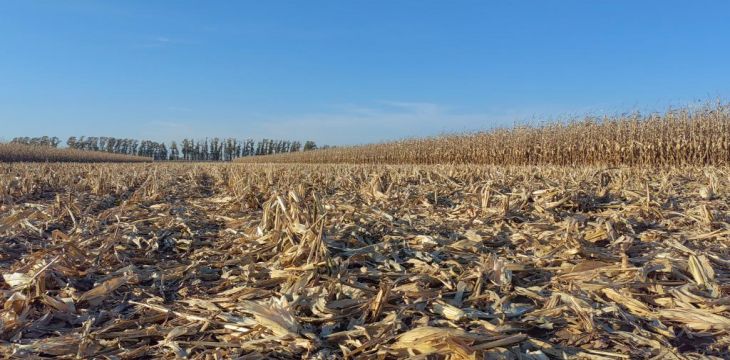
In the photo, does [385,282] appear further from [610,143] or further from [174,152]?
[174,152]

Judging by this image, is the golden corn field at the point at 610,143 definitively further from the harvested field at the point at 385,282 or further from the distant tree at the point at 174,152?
the distant tree at the point at 174,152

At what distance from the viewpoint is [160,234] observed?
3482mm

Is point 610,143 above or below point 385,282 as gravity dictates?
above

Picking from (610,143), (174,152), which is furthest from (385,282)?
(174,152)

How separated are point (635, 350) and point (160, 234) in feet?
9.75

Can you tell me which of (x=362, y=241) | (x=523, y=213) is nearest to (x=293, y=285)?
(x=362, y=241)

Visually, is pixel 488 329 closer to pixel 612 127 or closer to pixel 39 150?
pixel 612 127

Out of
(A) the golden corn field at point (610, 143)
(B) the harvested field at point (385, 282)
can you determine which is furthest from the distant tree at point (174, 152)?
(B) the harvested field at point (385, 282)

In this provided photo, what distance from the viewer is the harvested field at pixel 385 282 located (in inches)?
75.0

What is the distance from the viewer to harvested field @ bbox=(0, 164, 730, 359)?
1.91 meters

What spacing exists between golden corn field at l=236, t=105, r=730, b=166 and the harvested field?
1014cm

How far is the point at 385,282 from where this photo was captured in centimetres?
234

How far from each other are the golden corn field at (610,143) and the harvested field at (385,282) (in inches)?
399

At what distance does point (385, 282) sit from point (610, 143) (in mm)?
14440
